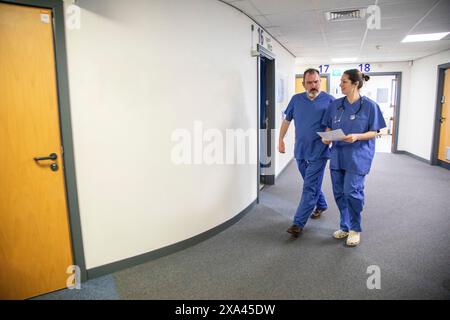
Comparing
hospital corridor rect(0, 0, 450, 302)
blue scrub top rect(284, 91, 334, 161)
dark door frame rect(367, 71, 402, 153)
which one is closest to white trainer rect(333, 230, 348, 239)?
hospital corridor rect(0, 0, 450, 302)

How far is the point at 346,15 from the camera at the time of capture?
3086 millimetres

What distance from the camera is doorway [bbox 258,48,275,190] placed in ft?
13.4

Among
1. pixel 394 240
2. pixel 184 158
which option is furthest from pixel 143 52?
pixel 394 240

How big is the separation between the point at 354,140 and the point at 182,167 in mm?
1257

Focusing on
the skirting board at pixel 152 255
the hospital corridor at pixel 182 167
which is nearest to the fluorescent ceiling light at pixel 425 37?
the hospital corridor at pixel 182 167

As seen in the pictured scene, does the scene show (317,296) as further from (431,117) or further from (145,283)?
(431,117)

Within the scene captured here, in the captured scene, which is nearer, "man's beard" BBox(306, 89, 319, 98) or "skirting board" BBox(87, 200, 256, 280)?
"skirting board" BBox(87, 200, 256, 280)

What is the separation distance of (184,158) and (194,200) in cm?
35

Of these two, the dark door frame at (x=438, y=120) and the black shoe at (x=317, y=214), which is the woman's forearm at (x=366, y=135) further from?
the dark door frame at (x=438, y=120)

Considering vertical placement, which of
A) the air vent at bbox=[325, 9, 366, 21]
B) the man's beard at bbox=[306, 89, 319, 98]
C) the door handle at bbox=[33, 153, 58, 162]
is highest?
the air vent at bbox=[325, 9, 366, 21]

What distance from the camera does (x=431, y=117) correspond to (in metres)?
5.65

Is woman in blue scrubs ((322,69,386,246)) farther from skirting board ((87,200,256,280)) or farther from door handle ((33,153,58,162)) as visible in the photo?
door handle ((33,153,58,162))

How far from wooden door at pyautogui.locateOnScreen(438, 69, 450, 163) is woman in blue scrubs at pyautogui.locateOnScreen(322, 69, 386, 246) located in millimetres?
3793

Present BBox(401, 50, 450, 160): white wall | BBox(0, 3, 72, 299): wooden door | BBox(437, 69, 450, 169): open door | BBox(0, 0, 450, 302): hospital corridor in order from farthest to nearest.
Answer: BBox(401, 50, 450, 160): white wall, BBox(437, 69, 450, 169): open door, BBox(0, 0, 450, 302): hospital corridor, BBox(0, 3, 72, 299): wooden door
